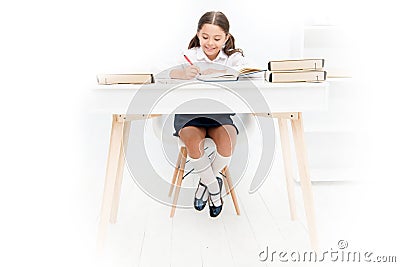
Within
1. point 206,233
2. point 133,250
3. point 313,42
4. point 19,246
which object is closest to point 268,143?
point 313,42

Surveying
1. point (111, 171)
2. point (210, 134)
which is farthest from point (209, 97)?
point (210, 134)

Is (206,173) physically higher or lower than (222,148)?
lower

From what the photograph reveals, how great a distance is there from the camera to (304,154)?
7.36 ft

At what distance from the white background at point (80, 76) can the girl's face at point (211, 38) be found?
631 millimetres

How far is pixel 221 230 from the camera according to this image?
8.45 ft

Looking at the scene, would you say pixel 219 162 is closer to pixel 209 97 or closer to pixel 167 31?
pixel 209 97

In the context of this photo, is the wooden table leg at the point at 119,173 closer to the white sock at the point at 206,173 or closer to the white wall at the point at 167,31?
the white sock at the point at 206,173

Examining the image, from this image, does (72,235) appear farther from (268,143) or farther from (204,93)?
(268,143)

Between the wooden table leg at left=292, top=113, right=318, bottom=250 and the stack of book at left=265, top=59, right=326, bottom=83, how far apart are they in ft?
0.59

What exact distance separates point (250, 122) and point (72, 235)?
92cm

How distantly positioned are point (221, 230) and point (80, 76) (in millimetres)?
1239

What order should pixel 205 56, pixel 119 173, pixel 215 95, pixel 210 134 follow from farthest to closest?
1. pixel 205 56
2. pixel 210 134
3. pixel 119 173
4. pixel 215 95

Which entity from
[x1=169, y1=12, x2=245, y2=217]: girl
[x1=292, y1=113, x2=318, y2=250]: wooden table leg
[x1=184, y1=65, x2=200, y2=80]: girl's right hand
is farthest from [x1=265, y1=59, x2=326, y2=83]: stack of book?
[x1=169, y1=12, x2=245, y2=217]: girl

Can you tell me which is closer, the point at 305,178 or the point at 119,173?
the point at 305,178
